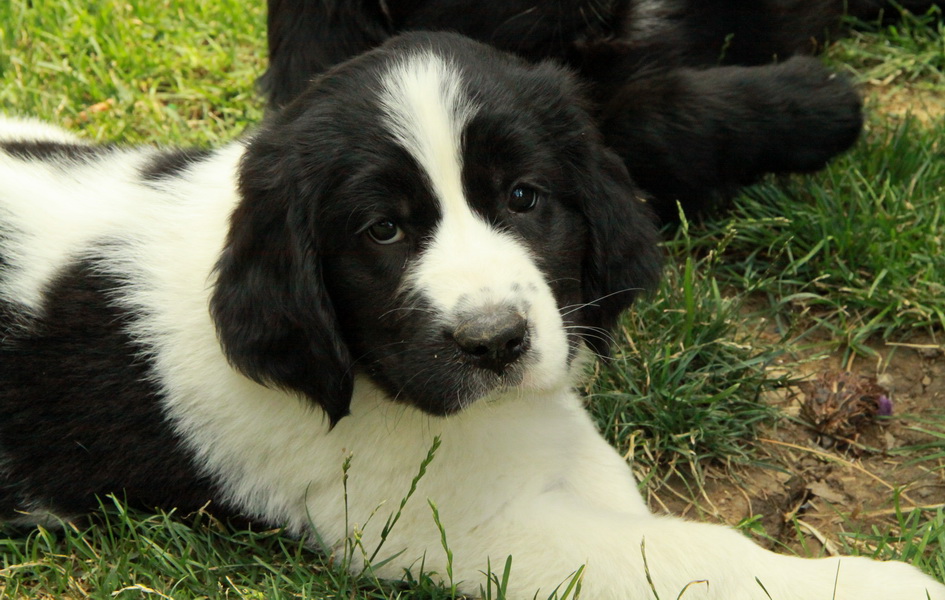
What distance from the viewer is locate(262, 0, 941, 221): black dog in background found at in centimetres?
416

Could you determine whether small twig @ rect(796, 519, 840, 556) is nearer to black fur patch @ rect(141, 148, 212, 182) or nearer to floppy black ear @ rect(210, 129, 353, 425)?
floppy black ear @ rect(210, 129, 353, 425)

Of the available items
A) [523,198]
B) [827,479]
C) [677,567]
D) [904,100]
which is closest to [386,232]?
[523,198]

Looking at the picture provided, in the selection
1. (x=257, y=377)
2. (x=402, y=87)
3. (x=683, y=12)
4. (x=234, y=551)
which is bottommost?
(x=234, y=551)

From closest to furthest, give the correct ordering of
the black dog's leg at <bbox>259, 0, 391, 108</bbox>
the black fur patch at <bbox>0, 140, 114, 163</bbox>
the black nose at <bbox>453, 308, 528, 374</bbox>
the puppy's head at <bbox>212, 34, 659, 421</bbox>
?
1. the black nose at <bbox>453, 308, 528, 374</bbox>
2. the puppy's head at <bbox>212, 34, 659, 421</bbox>
3. the black fur patch at <bbox>0, 140, 114, 163</bbox>
4. the black dog's leg at <bbox>259, 0, 391, 108</bbox>

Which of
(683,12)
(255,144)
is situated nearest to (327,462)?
(255,144)

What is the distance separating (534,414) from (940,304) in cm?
147

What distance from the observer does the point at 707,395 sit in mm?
3594

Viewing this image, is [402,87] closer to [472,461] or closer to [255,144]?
[255,144]

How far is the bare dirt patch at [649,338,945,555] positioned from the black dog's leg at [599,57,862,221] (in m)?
0.84

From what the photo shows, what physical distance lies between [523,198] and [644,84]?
142 centimetres

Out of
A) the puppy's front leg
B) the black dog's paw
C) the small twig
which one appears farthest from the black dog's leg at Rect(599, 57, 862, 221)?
the puppy's front leg

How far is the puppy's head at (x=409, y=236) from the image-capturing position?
9.06 feet

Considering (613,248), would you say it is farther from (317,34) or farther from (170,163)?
(317,34)

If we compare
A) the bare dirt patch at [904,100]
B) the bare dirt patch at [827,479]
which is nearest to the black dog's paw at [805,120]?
the bare dirt patch at [904,100]
